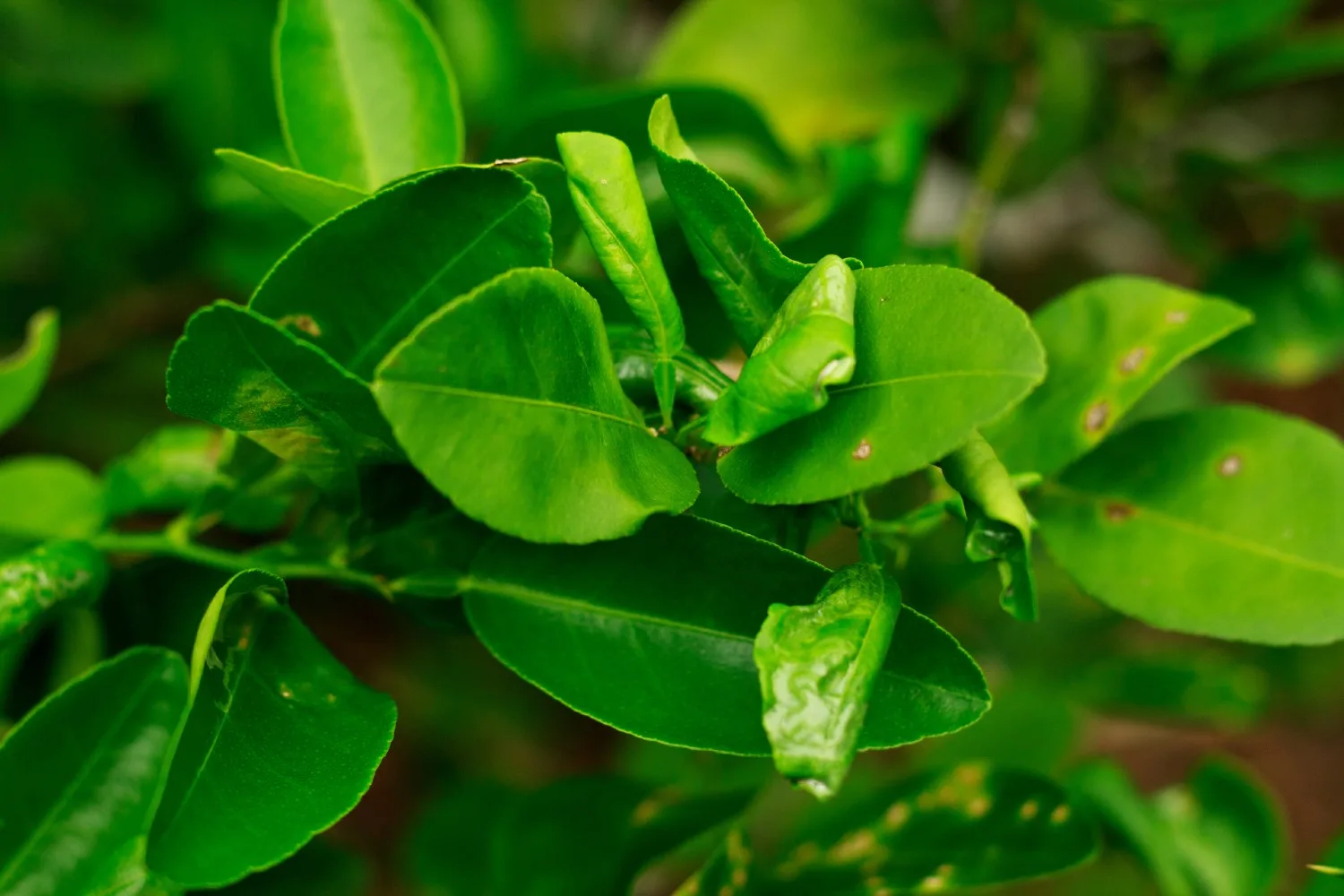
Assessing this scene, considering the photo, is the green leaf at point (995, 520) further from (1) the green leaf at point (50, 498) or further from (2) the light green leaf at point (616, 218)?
(1) the green leaf at point (50, 498)

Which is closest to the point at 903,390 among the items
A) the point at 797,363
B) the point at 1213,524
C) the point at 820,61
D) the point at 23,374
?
the point at 797,363

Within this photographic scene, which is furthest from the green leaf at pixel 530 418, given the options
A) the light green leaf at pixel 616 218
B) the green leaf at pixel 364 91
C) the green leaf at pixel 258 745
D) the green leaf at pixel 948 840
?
the green leaf at pixel 948 840

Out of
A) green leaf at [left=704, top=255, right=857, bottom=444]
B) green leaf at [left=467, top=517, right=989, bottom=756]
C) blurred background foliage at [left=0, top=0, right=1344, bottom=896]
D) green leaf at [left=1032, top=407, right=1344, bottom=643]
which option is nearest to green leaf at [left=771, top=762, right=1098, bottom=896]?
blurred background foliage at [left=0, top=0, right=1344, bottom=896]

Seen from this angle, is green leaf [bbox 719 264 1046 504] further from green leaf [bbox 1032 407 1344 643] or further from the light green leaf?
green leaf [bbox 1032 407 1344 643]

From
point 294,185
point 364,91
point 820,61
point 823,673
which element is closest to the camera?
point 823,673

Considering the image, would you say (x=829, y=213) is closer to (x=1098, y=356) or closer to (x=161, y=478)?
(x=1098, y=356)
